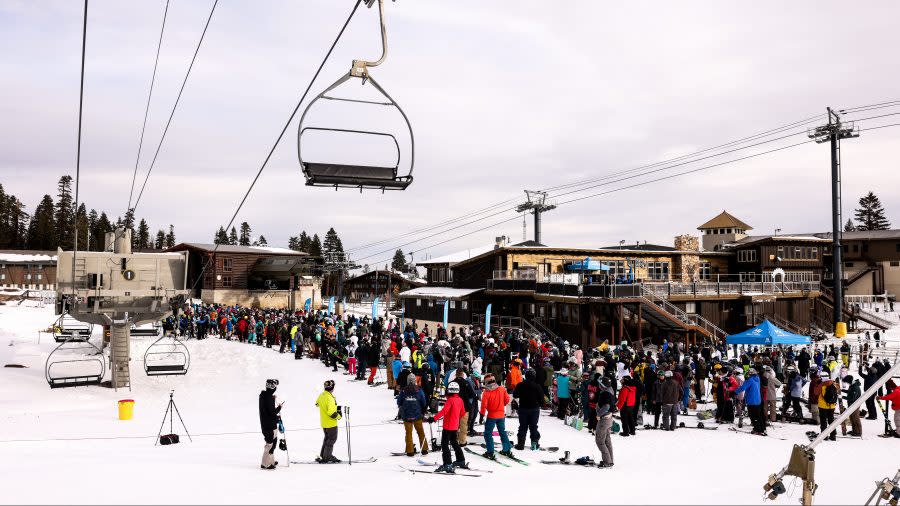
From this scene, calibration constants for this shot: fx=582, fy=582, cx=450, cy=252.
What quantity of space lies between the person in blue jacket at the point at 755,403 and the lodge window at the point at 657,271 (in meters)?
34.2

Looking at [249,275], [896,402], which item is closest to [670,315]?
[896,402]

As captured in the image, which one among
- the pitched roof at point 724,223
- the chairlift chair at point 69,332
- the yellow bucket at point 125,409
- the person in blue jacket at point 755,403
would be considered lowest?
the yellow bucket at point 125,409

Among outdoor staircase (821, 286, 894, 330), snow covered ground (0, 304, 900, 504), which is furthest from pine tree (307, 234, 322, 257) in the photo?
snow covered ground (0, 304, 900, 504)

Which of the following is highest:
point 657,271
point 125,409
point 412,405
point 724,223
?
point 724,223

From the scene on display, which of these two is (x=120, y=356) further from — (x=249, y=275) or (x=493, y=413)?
(x=249, y=275)

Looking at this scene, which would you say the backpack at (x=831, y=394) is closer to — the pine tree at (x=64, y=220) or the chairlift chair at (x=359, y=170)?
the chairlift chair at (x=359, y=170)

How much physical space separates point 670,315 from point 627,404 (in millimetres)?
21413

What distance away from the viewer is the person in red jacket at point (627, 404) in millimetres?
12180

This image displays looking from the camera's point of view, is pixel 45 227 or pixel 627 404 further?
pixel 45 227

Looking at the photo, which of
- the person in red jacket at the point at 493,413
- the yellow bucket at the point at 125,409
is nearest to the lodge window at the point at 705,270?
the person in red jacket at the point at 493,413

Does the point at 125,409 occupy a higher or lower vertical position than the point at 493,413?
lower

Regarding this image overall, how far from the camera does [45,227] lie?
104562mm

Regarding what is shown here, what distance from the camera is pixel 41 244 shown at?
10475cm

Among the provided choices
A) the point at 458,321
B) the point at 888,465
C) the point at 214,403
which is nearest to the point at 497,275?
the point at 458,321
